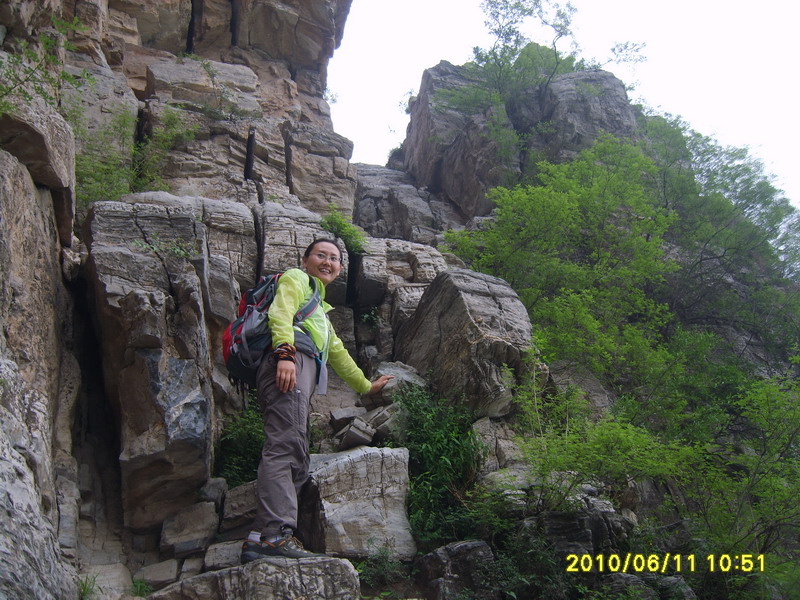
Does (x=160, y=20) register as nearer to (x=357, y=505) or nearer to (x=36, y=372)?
(x=36, y=372)

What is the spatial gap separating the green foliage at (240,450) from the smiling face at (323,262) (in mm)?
1991

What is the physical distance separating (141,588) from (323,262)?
3.38 metres

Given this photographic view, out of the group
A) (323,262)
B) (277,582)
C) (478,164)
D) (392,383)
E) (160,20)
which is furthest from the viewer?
(478,164)

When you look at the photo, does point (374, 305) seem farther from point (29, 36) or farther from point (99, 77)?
point (99, 77)

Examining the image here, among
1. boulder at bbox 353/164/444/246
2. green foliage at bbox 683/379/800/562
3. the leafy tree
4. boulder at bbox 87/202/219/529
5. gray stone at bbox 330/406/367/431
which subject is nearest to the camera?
boulder at bbox 87/202/219/529

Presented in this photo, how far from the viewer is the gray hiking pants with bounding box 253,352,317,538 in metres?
5.52

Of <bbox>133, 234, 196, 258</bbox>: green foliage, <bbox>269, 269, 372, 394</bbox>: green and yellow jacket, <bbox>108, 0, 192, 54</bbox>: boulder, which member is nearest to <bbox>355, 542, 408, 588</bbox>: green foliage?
<bbox>269, 269, 372, 394</bbox>: green and yellow jacket

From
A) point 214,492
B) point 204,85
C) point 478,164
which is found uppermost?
point 478,164

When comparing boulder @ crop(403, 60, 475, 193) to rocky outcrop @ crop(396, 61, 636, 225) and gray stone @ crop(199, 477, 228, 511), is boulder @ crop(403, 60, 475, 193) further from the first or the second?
gray stone @ crop(199, 477, 228, 511)

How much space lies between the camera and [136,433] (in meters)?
6.42

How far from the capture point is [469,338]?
29.2 feet

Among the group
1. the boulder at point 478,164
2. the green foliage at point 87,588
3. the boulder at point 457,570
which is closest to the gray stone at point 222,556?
the green foliage at point 87,588

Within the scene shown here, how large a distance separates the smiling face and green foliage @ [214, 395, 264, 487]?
1.99 meters
